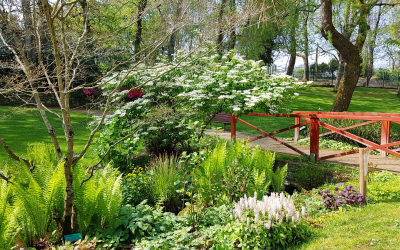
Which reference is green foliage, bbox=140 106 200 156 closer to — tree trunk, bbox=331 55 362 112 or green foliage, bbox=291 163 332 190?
green foliage, bbox=291 163 332 190

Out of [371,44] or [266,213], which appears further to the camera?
[371,44]

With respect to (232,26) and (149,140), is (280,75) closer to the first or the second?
(232,26)

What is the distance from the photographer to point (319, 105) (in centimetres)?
2072

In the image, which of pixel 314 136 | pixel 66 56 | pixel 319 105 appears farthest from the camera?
pixel 319 105

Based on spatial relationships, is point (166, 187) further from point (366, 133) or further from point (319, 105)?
point (319, 105)

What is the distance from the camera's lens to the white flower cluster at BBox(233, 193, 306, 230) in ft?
10.5

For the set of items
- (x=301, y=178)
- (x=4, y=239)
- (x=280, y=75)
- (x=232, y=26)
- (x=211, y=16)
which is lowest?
(x=301, y=178)

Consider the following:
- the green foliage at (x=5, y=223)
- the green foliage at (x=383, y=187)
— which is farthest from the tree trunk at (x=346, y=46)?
the green foliage at (x=5, y=223)

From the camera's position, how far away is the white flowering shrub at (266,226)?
3139mm

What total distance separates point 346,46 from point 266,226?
9.93 meters

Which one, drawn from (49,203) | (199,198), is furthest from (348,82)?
(49,203)

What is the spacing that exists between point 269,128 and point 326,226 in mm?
9581

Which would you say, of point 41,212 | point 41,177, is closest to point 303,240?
point 41,212

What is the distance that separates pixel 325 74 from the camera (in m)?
40.7
